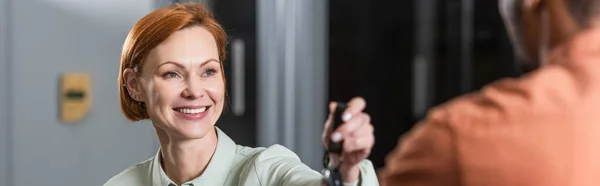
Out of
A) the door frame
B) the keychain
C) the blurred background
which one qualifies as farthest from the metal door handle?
the keychain

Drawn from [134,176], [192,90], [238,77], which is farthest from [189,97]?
[238,77]

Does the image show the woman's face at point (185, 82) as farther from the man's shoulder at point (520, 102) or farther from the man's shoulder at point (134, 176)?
the man's shoulder at point (520, 102)

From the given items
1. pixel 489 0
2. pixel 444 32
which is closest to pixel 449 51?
pixel 444 32

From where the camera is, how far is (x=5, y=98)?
1.28 meters

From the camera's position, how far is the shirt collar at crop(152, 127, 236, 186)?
87cm

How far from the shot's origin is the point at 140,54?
0.86m

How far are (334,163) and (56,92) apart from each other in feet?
2.34

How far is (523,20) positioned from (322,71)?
880mm

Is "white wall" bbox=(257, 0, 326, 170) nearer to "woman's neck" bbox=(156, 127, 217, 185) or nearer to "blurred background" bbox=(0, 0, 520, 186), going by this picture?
"blurred background" bbox=(0, 0, 520, 186)

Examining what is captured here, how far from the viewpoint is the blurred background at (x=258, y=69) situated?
3.74 ft

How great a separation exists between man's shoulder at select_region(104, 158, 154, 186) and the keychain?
0.94 feet

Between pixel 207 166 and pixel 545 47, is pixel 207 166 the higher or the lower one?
the lower one

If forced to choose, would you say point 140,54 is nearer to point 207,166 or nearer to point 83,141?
point 207,166

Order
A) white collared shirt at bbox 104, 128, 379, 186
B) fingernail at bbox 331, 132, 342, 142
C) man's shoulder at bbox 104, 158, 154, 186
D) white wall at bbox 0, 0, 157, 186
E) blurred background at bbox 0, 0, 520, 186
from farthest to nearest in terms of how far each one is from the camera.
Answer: white wall at bbox 0, 0, 157, 186 → blurred background at bbox 0, 0, 520, 186 → man's shoulder at bbox 104, 158, 154, 186 → white collared shirt at bbox 104, 128, 379, 186 → fingernail at bbox 331, 132, 342, 142
